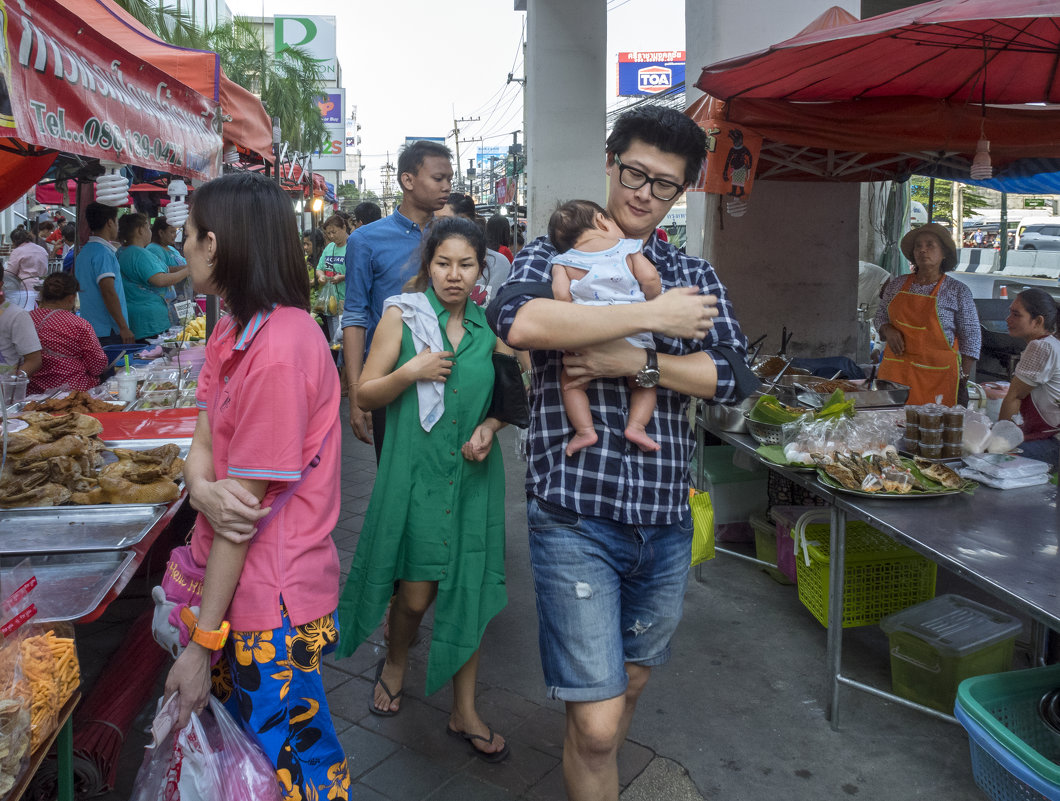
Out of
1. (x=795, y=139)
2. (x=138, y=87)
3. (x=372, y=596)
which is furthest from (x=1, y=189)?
(x=795, y=139)

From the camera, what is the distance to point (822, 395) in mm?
4605

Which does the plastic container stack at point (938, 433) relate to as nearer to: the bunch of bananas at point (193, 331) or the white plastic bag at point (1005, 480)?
the white plastic bag at point (1005, 480)

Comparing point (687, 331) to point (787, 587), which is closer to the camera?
point (687, 331)

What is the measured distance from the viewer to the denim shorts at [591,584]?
2092 mm

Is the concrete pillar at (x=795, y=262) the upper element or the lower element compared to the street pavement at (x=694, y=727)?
upper

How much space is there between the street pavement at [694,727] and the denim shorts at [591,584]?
3.15 feet

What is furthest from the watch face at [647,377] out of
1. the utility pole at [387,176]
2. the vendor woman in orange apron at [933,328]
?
the utility pole at [387,176]

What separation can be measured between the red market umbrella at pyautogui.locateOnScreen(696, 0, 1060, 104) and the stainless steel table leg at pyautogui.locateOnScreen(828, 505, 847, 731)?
2199 millimetres

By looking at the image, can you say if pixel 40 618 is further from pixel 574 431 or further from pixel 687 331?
pixel 687 331

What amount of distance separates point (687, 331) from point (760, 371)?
353 centimetres

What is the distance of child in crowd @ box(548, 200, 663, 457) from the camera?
2078 mm

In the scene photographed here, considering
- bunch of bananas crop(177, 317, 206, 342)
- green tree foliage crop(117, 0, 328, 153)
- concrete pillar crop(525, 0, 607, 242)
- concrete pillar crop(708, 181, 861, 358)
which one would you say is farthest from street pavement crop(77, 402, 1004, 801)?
green tree foliage crop(117, 0, 328, 153)

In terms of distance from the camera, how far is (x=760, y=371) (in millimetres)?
5352

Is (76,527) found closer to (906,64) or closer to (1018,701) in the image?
(1018,701)
